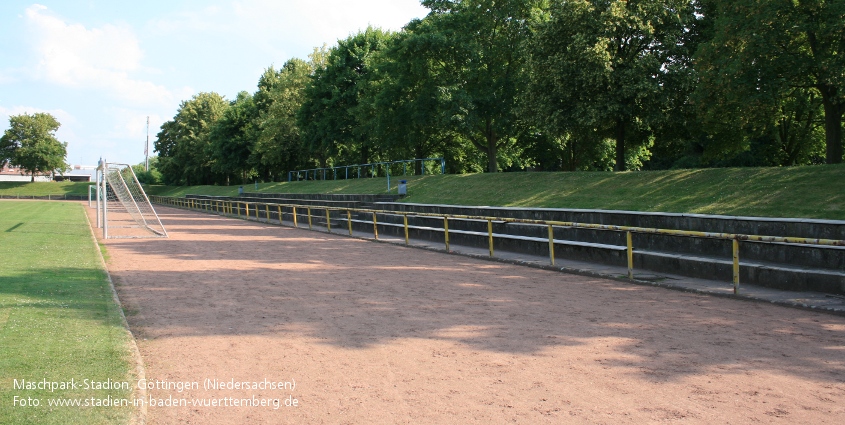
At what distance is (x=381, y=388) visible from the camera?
16.4 ft

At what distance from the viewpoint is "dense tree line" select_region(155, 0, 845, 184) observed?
1806 centimetres

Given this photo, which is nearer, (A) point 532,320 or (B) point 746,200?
(A) point 532,320

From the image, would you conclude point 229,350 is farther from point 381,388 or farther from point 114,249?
point 114,249

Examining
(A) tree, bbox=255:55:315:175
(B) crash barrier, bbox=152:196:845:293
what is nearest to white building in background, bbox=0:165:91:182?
(A) tree, bbox=255:55:315:175

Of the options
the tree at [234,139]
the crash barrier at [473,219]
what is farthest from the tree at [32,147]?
the crash barrier at [473,219]

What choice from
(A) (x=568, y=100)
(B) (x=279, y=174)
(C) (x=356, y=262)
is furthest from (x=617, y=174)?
(B) (x=279, y=174)

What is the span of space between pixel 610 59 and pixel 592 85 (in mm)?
1151

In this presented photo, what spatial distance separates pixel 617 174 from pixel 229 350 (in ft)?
53.2

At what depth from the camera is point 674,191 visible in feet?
52.7

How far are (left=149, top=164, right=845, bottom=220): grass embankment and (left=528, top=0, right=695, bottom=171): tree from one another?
340 centimetres

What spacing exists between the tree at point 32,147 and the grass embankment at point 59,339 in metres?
107

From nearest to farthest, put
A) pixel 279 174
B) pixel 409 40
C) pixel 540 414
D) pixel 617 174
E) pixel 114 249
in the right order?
1. pixel 540 414
2. pixel 114 249
3. pixel 617 174
4. pixel 409 40
5. pixel 279 174

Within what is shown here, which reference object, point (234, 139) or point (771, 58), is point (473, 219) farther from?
point (234, 139)

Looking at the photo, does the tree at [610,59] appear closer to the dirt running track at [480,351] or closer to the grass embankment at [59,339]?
the dirt running track at [480,351]
